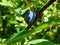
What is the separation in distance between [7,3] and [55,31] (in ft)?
2.58

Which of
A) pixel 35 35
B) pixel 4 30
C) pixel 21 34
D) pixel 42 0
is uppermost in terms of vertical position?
pixel 42 0

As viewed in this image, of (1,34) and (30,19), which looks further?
(1,34)

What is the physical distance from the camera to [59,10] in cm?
133

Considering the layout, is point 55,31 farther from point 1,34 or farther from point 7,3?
point 7,3

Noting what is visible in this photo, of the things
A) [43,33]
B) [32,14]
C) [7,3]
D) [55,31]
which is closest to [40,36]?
[43,33]

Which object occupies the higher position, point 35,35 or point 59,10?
point 59,10

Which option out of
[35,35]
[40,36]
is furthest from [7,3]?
[40,36]

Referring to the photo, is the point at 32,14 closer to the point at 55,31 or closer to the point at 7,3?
the point at 7,3

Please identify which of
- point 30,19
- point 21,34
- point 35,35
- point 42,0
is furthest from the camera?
point 42,0

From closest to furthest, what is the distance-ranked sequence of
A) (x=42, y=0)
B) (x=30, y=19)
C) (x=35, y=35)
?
(x=30, y=19), (x=35, y=35), (x=42, y=0)

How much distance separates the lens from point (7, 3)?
0.78 meters

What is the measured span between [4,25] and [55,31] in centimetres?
41

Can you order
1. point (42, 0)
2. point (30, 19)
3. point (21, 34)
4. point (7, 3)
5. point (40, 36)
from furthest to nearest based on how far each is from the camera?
point (42, 0), point (40, 36), point (30, 19), point (7, 3), point (21, 34)

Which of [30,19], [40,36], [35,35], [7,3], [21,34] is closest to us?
[21,34]
